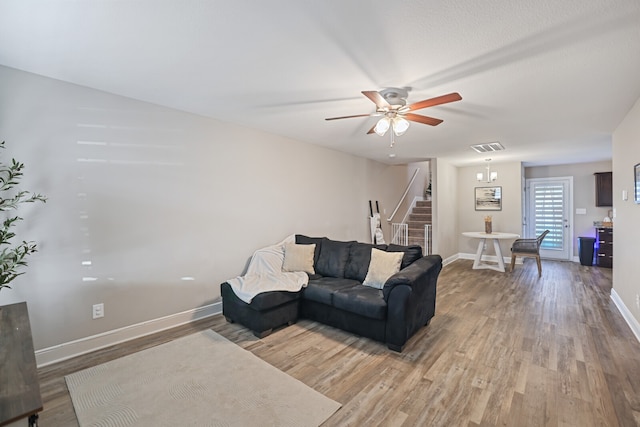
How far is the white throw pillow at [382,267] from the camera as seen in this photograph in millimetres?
3301

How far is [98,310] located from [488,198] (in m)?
8.06

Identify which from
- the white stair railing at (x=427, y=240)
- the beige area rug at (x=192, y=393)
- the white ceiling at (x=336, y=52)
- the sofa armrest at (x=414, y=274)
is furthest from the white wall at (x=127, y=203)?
the white stair railing at (x=427, y=240)

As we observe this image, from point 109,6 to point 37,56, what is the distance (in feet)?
3.60

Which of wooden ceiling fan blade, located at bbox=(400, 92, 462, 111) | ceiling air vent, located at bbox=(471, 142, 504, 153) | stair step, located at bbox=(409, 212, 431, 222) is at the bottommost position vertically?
stair step, located at bbox=(409, 212, 431, 222)

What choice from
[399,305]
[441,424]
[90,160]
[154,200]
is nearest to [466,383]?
[441,424]

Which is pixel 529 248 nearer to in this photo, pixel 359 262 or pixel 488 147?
pixel 488 147

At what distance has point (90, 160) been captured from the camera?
275 centimetres

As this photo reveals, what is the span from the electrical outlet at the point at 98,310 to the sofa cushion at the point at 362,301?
7.67 feet

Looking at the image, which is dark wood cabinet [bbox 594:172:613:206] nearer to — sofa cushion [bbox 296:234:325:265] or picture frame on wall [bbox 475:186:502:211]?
picture frame on wall [bbox 475:186:502:211]

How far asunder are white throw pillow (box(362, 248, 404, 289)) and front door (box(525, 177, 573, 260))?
6248 millimetres

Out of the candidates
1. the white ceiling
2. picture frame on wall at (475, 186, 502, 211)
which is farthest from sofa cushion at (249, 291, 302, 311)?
picture frame on wall at (475, 186, 502, 211)

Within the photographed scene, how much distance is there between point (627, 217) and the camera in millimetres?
3369

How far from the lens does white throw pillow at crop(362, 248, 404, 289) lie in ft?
10.8

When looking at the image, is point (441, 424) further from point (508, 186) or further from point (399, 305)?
point (508, 186)
